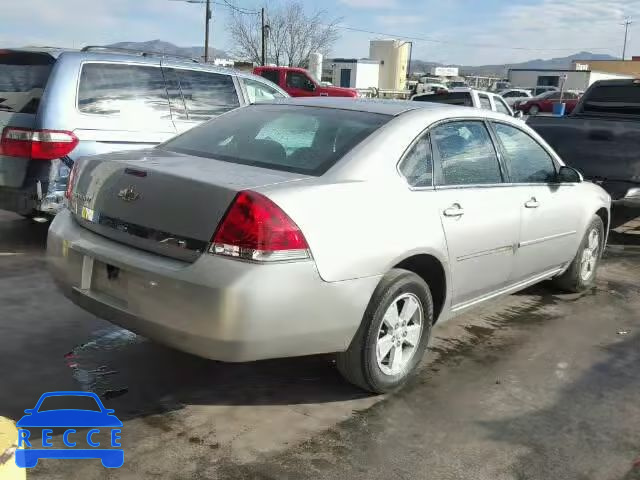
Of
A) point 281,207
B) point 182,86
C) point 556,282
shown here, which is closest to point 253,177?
point 281,207

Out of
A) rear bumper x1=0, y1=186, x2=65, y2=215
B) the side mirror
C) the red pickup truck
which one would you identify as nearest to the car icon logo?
rear bumper x1=0, y1=186, x2=65, y2=215

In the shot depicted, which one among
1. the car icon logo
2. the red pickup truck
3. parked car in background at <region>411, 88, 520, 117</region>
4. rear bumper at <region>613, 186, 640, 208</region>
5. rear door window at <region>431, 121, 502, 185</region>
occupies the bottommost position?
the car icon logo

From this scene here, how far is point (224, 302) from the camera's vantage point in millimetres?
2748

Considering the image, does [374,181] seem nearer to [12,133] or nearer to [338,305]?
[338,305]

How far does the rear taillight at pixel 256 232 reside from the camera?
279 cm

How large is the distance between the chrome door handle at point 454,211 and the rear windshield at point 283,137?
0.61 m

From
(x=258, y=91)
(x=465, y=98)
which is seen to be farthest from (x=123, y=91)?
(x=465, y=98)

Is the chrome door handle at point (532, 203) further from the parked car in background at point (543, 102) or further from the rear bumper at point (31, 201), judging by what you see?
the parked car in background at point (543, 102)

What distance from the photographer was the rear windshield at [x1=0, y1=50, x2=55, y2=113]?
5730 mm

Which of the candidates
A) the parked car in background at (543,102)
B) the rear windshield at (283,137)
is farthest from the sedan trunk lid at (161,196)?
the parked car in background at (543,102)

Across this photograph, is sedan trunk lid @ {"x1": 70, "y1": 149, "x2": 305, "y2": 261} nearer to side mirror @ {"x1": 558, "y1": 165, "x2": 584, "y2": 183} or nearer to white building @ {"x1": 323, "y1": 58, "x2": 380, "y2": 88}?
side mirror @ {"x1": 558, "y1": 165, "x2": 584, "y2": 183}

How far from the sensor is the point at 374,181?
3.29m

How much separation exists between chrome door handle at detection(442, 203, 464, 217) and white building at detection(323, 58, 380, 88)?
156ft

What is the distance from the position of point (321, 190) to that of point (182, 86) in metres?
4.29
